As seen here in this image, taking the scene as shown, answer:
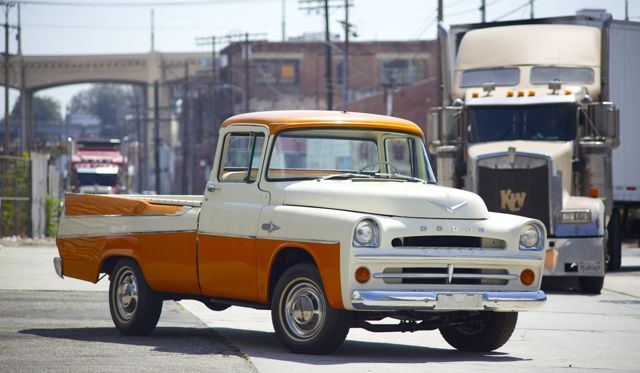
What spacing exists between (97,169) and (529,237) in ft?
189

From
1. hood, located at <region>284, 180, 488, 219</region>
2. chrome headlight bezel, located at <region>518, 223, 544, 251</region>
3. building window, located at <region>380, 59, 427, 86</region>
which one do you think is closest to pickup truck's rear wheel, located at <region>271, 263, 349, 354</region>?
hood, located at <region>284, 180, 488, 219</region>

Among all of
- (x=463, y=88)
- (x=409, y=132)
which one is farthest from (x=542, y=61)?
(x=409, y=132)

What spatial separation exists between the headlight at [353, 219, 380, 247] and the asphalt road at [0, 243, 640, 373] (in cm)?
98

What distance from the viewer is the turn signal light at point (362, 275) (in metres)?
11.4

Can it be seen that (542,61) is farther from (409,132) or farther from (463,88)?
(409,132)

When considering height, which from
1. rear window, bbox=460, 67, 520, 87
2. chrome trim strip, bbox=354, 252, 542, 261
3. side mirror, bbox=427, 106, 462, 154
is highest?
rear window, bbox=460, 67, 520, 87

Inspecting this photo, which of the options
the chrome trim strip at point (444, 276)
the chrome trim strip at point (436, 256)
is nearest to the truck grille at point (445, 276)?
the chrome trim strip at point (444, 276)

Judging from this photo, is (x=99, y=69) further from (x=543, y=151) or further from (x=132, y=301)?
(x=132, y=301)

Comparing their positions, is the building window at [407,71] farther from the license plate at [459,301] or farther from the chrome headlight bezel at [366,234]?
the chrome headlight bezel at [366,234]

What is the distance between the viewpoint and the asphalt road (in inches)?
442

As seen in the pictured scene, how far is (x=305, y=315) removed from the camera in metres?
11.9

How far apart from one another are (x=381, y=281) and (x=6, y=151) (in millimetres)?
52911

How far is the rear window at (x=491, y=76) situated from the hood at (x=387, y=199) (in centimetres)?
Answer: 1186

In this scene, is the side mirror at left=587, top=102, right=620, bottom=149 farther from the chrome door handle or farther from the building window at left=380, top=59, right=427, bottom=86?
the building window at left=380, top=59, right=427, bottom=86
